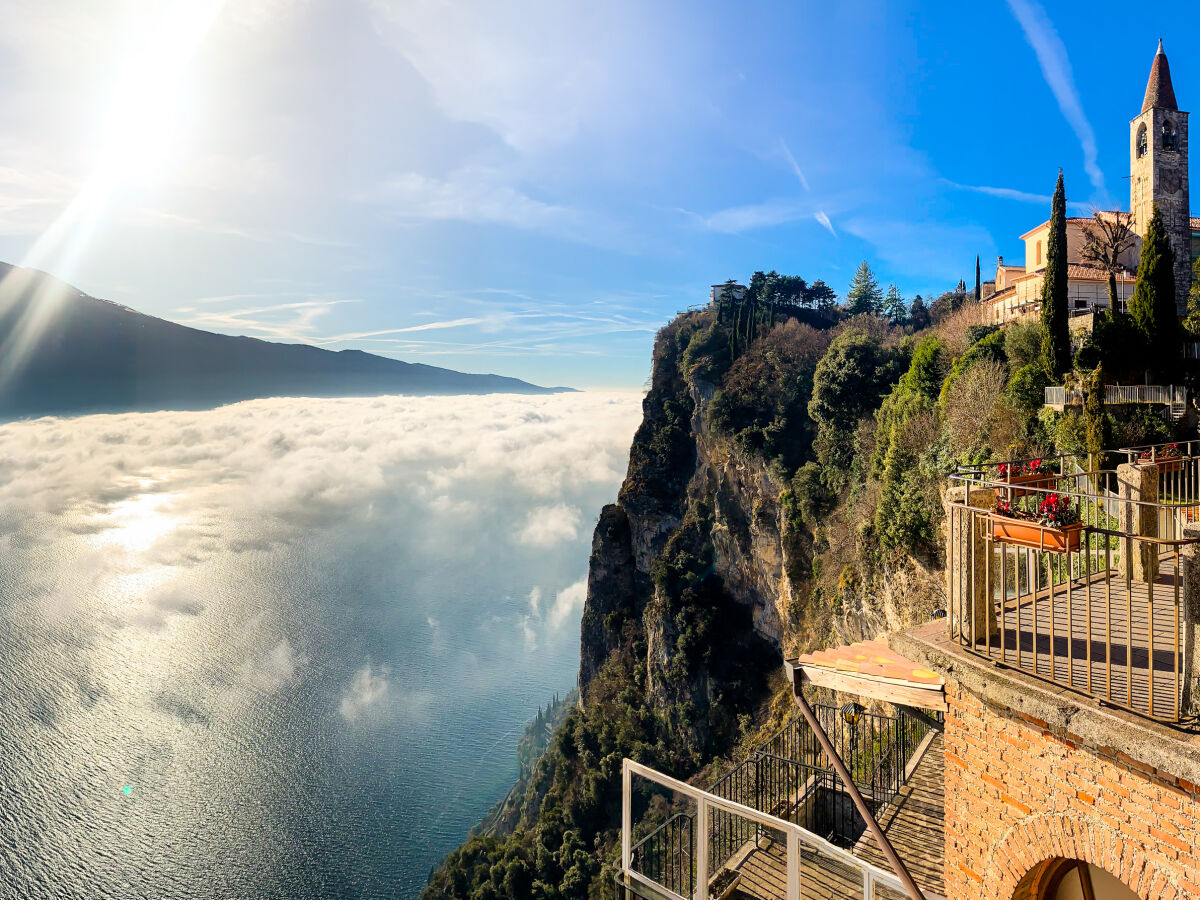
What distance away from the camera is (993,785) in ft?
12.4

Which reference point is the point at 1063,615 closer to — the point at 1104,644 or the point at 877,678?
the point at 1104,644

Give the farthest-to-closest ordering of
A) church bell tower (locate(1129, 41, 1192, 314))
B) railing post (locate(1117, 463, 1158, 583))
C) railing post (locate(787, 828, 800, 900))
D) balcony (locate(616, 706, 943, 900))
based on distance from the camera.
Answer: church bell tower (locate(1129, 41, 1192, 314)) → railing post (locate(1117, 463, 1158, 583)) → balcony (locate(616, 706, 943, 900)) → railing post (locate(787, 828, 800, 900))

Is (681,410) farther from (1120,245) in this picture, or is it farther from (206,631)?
(206,631)

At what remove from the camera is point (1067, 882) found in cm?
364

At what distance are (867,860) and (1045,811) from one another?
4601 millimetres

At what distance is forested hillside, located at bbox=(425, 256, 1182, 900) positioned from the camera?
706 inches

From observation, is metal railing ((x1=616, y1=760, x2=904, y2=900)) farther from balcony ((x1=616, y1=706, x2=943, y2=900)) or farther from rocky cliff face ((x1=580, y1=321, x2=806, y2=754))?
rocky cliff face ((x1=580, y1=321, x2=806, y2=754))

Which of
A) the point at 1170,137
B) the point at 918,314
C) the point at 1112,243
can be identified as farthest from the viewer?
the point at 918,314

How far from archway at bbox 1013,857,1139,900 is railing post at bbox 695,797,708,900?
205 centimetres

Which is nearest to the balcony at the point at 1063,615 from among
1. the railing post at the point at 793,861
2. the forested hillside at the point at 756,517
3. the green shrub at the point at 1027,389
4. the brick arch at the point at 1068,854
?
the brick arch at the point at 1068,854

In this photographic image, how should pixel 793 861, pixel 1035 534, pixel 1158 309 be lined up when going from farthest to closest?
pixel 1158 309, pixel 793 861, pixel 1035 534

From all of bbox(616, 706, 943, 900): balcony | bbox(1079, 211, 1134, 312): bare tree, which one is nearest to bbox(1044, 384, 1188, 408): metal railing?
bbox(1079, 211, 1134, 312): bare tree

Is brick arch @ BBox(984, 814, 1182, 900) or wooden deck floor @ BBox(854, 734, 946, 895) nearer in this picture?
brick arch @ BBox(984, 814, 1182, 900)

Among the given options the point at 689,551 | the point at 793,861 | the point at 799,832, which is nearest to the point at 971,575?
the point at 799,832
